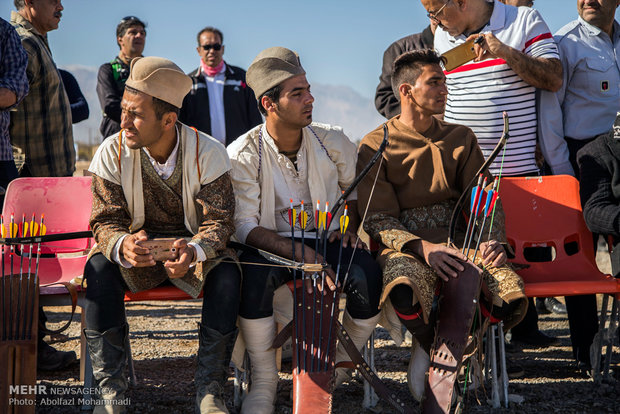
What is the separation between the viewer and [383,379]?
13.6 ft

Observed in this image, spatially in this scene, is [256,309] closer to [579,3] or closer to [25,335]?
[25,335]

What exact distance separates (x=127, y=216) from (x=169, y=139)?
0.46 m

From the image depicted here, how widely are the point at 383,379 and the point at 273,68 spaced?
1915mm

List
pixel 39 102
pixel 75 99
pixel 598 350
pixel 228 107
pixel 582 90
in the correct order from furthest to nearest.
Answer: pixel 228 107 < pixel 75 99 < pixel 39 102 < pixel 582 90 < pixel 598 350

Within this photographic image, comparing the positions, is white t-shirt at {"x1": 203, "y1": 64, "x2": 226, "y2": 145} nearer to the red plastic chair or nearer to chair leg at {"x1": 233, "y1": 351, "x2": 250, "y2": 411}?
the red plastic chair

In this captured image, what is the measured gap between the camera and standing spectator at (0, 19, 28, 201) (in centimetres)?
414

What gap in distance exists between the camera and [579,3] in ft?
15.8

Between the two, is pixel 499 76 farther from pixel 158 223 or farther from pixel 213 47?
pixel 213 47

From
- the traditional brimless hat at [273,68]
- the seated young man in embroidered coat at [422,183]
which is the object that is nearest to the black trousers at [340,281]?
the seated young man in embroidered coat at [422,183]

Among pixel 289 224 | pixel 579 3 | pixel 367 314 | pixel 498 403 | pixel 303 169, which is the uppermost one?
pixel 579 3

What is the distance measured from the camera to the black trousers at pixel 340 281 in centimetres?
347

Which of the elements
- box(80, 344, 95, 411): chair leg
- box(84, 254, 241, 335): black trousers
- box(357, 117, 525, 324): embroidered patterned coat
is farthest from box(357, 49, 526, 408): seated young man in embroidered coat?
box(80, 344, 95, 411): chair leg

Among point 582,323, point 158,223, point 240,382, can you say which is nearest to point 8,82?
point 158,223

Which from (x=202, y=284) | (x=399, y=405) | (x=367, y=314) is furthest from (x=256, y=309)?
(x=399, y=405)
